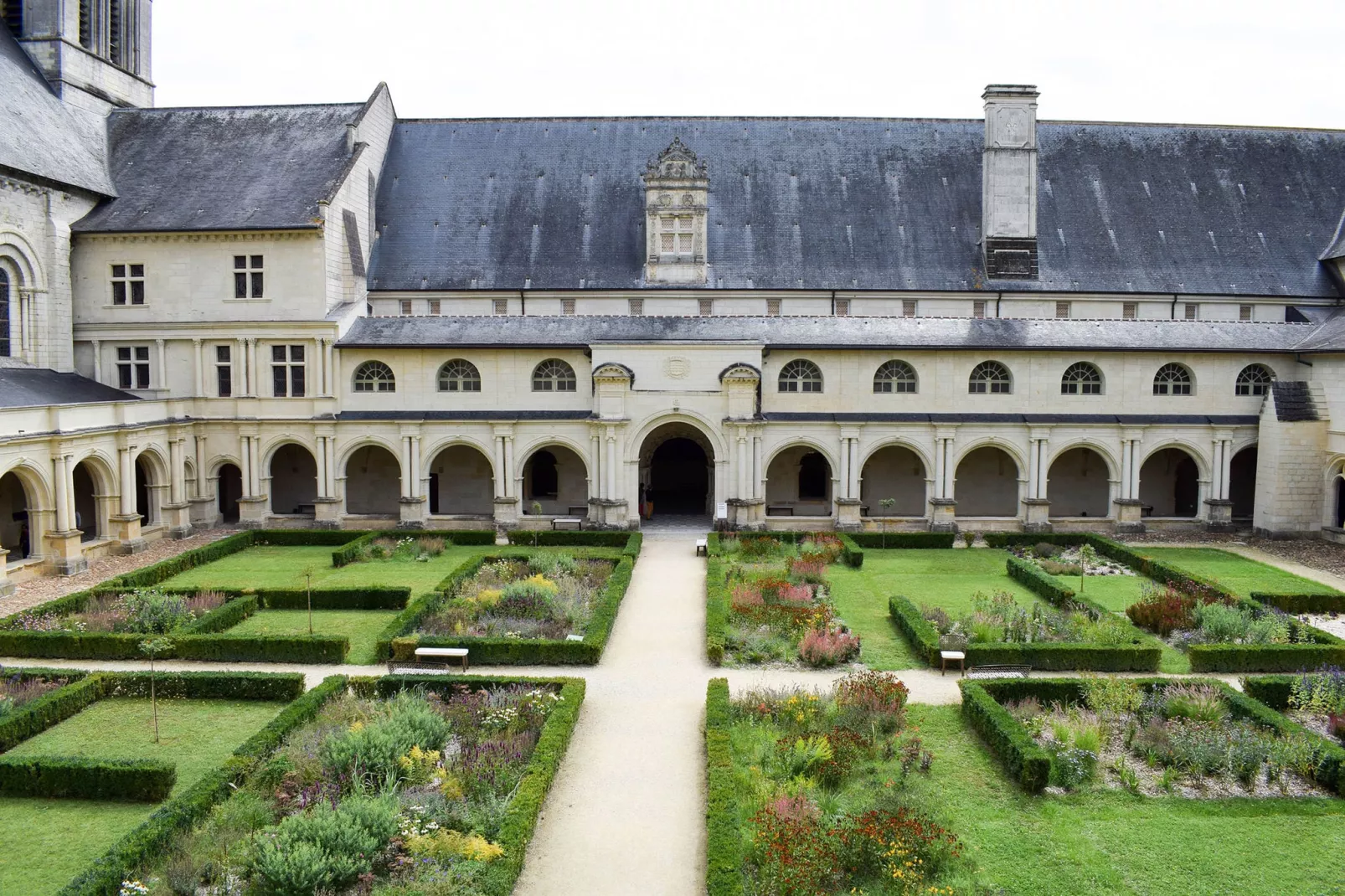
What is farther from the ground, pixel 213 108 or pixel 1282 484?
pixel 213 108

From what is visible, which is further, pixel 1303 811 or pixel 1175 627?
pixel 1175 627

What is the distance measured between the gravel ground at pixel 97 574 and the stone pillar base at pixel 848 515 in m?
23.4

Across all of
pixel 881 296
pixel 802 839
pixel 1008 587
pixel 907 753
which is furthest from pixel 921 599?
pixel 881 296

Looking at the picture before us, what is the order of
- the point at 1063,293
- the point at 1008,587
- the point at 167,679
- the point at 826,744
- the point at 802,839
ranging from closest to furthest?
the point at 802,839 < the point at 826,744 < the point at 167,679 < the point at 1008,587 < the point at 1063,293

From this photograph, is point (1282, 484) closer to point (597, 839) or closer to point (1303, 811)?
point (1303, 811)

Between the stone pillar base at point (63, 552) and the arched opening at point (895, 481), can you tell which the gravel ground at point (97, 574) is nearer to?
the stone pillar base at point (63, 552)

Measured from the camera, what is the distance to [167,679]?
764 inches

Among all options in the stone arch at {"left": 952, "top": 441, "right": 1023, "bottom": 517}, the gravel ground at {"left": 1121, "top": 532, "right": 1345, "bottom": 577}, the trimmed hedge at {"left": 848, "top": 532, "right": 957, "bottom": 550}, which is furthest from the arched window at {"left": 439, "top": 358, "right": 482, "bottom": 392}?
the gravel ground at {"left": 1121, "top": 532, "right": 1345, "bottom": 577}

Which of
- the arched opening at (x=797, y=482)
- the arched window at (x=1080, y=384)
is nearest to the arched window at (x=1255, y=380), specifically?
the arched window at (x=1080, y=384)

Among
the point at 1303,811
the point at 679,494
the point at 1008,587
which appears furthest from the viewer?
the point at 679,494

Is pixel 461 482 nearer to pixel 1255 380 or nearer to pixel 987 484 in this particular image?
pixel 987 484

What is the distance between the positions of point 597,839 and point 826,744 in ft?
14.1

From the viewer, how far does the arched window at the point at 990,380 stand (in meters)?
38.1

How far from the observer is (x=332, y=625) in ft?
81.3
